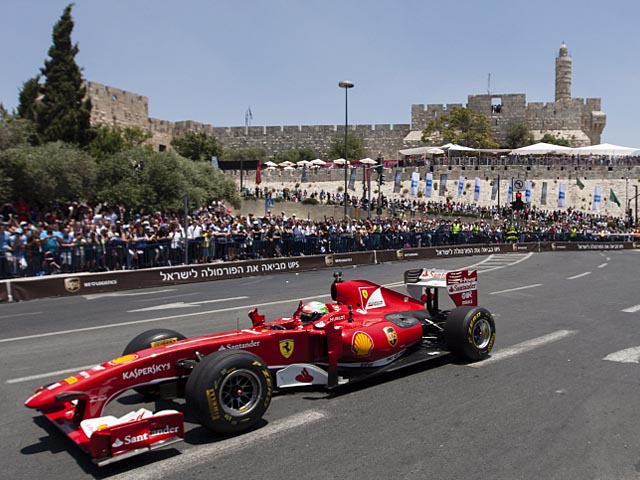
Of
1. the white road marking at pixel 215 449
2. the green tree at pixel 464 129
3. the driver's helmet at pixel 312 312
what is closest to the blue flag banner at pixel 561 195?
the green tree at pixel 464 129

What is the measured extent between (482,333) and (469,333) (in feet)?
1.49

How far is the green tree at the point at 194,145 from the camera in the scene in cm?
6869

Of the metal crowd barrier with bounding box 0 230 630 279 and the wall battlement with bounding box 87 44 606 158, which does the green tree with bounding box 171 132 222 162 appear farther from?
the metal crowd barrier with bounding box 0 230 630 279

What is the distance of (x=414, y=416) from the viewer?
6.47 metres

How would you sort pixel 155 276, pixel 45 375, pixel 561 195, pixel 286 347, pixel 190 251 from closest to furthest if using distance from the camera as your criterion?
pixel 286 347 → pixel 45 375 → pixel 155 276 → pixel 190 251 → pixel 561 195

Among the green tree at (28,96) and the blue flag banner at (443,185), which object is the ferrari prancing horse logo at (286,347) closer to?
the green tree at (28,96)

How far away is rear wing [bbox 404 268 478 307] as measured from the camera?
929 cm

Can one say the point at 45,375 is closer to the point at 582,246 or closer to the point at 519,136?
the point at 582,246

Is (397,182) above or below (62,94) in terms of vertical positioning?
below

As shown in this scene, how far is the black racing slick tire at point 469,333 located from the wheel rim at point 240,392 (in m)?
3.43

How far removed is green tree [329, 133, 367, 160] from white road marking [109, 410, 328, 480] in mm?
75024

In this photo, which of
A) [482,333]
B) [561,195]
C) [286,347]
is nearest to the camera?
[286,347]

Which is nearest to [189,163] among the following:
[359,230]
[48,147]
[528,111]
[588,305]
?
[48,147]

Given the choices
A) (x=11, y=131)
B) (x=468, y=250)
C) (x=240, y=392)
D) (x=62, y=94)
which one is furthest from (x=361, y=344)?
(x=62, y=94)
